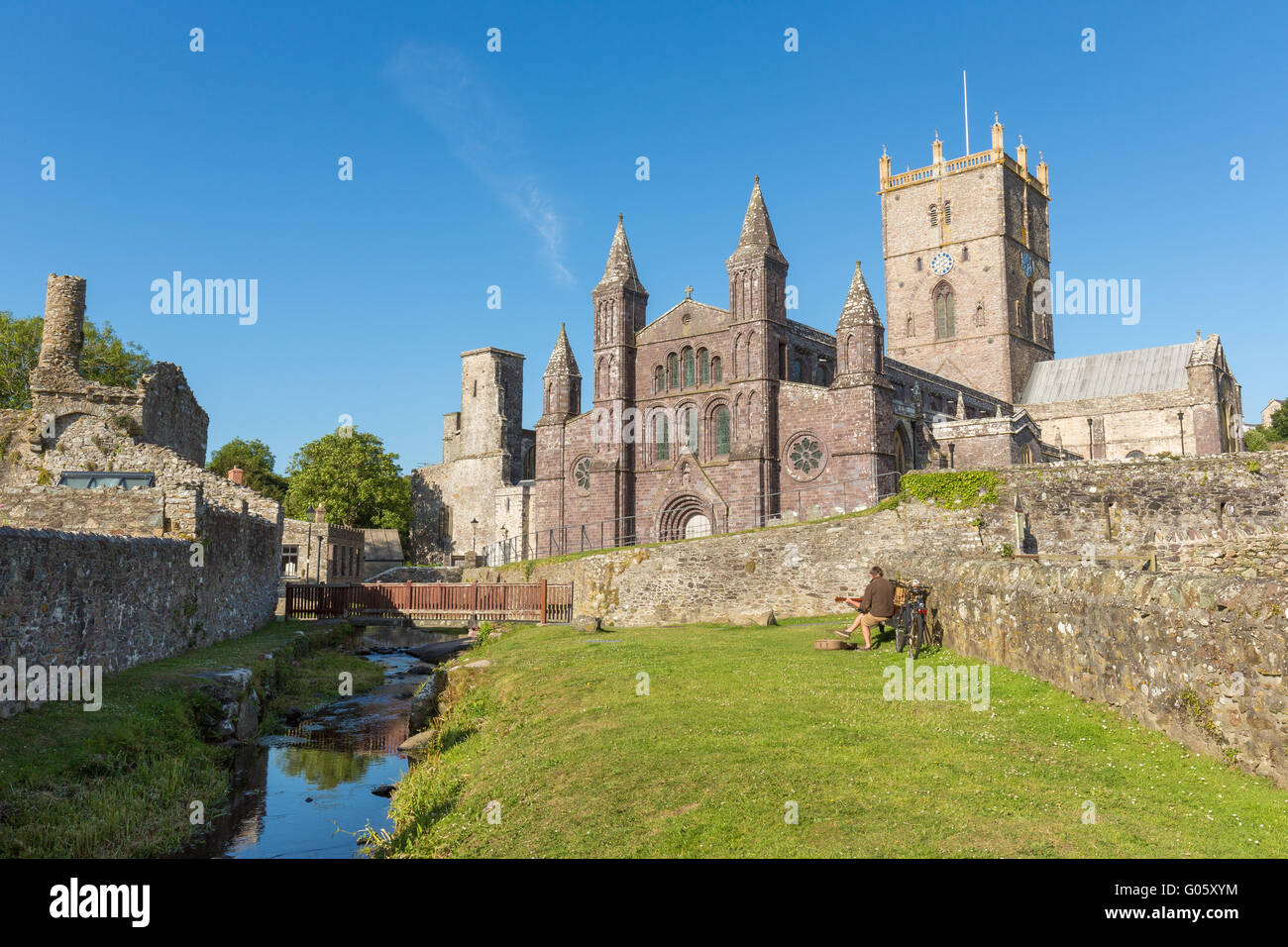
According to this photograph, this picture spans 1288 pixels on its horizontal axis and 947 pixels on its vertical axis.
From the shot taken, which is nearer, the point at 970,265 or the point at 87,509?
the point at 87,509

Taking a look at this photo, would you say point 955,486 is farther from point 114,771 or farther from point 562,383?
point 562,383

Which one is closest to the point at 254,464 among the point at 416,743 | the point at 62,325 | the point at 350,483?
the point at 350,483

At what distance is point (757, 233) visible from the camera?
39719mm

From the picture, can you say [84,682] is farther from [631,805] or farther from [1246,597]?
[1246,597]

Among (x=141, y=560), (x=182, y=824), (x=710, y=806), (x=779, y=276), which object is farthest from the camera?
(x=779, y=276)

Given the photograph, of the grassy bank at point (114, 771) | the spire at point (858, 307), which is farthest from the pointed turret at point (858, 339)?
the grassy bank at point (114, 771)

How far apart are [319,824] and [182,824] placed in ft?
5.43

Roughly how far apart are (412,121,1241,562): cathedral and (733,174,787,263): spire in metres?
0.08

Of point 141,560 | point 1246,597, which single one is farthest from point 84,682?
point 1246,597

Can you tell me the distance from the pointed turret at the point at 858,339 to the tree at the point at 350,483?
43.6 m

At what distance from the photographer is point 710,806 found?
Result: 22.5 ft

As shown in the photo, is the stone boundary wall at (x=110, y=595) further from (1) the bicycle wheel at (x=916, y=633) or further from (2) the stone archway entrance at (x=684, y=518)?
(2) the stone archway entrance at (x=684, y=518)

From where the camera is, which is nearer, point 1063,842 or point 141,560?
point 1063,842

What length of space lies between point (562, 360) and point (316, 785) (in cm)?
3609
